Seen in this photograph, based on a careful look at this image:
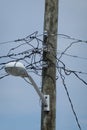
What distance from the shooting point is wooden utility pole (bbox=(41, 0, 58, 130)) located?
11.1m

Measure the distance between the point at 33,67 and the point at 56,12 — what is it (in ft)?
4.68

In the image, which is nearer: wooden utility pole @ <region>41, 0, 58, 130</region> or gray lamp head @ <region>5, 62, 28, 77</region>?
gray lamp head @ <region>5, 62, 28, 77</region>

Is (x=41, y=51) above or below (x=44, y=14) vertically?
below

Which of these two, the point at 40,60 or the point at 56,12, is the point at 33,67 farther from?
the point at 56,12

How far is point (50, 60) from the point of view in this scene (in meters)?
11.5

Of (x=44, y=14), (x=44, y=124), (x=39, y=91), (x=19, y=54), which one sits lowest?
(x=44, y=124)

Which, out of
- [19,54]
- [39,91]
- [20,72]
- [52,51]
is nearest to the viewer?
[20,72]

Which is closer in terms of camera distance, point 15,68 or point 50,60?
point 15,68

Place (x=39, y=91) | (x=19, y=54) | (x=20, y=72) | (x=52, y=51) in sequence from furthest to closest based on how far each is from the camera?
1. (x=19, y=54)
2. (x=52, y=51)
3. (x=39, y=91)
4. (x=20, y=72)

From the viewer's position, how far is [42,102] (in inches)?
433

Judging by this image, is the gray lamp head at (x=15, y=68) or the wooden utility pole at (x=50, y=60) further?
the wooden utility pole at (x=50, y=60)

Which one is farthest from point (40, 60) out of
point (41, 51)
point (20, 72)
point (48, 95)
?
point (20, 72)

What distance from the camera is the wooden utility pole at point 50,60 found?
11055 millimetres

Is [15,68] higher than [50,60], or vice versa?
[50,60]
